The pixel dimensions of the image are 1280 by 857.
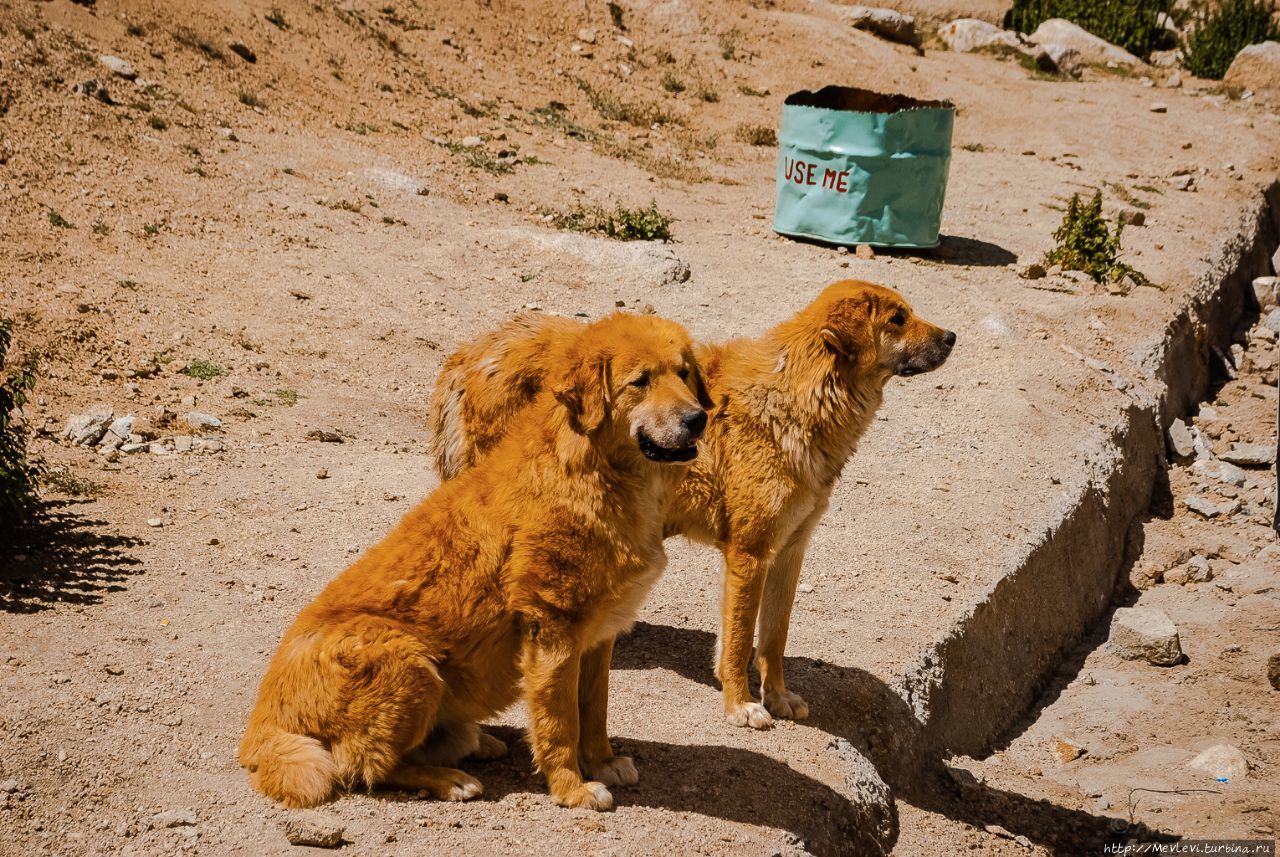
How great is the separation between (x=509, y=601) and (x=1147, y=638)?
18.2ft

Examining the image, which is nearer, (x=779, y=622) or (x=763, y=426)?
(x=763, y=426)

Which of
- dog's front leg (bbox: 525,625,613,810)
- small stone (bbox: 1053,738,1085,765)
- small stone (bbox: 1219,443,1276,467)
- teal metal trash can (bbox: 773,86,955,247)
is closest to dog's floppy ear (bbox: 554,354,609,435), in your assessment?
dog's front leg (bbox: 525,625,613,810)

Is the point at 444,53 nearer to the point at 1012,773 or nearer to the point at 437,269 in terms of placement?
the point at 437,269

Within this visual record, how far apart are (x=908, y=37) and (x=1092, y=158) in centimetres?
650

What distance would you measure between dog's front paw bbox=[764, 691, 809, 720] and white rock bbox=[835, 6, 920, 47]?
20.1m

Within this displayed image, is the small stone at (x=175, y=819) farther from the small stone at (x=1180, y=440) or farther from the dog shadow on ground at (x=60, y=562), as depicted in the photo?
the small stone at (x=1180, y=440)

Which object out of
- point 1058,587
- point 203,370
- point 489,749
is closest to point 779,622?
point 489,749

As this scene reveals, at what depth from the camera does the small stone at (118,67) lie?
12891mm

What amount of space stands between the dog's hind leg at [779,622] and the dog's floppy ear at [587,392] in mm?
1679

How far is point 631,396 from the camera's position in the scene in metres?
4.26

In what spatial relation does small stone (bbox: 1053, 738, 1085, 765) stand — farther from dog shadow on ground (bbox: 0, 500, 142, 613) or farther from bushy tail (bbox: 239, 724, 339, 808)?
dog shadow on ground (bbox: 0, 500, 142, 613)

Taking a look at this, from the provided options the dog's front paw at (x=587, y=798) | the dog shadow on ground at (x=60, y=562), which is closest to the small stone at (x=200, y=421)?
the dog shadow on ground at (x=60, y=562)

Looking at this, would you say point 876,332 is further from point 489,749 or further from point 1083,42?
point 1083,42

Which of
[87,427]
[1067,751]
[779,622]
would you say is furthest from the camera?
[87,427]
